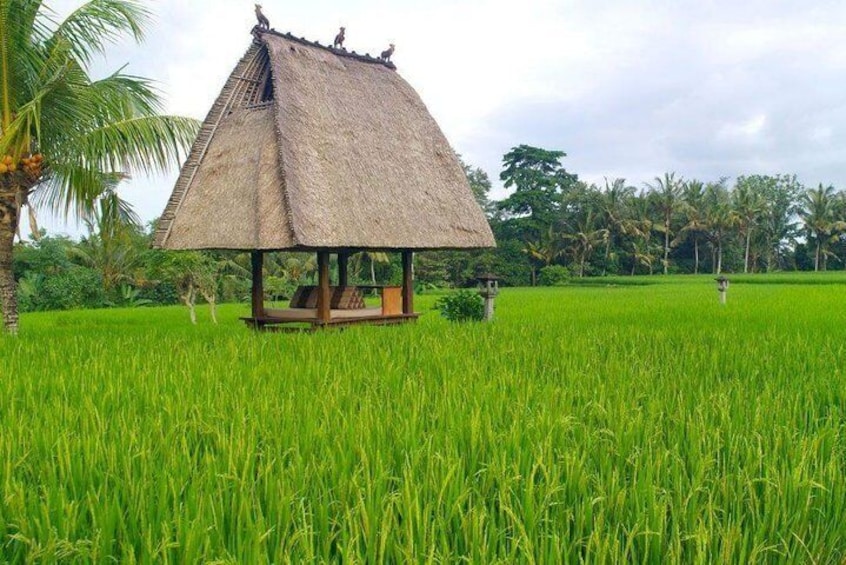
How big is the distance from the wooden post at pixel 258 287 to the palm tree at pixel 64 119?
5.91 ft

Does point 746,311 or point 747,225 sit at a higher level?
point 747,225

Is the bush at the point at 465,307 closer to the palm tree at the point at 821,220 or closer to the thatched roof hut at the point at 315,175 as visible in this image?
the thatched roof hut at the point at 315,175

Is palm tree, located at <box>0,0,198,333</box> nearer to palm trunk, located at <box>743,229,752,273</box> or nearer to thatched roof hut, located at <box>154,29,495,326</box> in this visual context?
thatched roof hut, located at <box>154,29,495,326</box>

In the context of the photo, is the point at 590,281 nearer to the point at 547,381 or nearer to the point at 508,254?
the point at 508,254

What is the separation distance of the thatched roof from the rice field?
336 centimetres

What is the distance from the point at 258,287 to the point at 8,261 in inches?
115

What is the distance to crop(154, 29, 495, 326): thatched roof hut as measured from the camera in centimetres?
821

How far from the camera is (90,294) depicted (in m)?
18.1

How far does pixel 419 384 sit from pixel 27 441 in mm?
1925

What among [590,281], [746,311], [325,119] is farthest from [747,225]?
[325,119]

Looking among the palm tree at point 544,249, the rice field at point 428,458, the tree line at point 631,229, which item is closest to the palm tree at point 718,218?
the tree line at point 631,229

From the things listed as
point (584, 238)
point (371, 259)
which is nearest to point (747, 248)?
point (584, 238)

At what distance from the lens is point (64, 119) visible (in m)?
8.23

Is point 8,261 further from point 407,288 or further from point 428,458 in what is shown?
point 428,458
